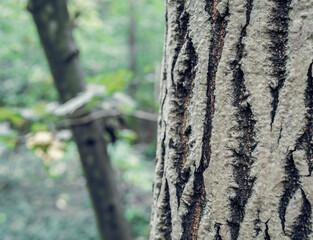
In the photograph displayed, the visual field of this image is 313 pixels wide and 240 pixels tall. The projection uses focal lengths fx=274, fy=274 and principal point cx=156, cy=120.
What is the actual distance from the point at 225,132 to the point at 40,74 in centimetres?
568

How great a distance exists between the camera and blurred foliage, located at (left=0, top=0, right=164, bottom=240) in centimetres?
134

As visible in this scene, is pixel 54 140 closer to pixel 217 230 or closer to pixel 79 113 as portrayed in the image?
pixel 79 113

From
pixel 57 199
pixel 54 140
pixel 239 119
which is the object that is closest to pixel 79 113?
pixel 54 140

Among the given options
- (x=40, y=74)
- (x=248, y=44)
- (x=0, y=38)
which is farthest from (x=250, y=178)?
(x=40, y=74)

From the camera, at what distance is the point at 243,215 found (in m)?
0.40

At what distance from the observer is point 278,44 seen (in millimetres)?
366

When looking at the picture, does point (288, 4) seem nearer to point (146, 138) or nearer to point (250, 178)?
point (250, 178)

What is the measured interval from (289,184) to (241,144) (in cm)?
8

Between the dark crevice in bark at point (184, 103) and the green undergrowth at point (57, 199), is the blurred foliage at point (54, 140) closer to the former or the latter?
the green undergrowth at point (57, 199)

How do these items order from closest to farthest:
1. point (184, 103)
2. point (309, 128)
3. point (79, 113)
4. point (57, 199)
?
point (309, 128), point (184, 103), point (79, 113), point (57, 199)

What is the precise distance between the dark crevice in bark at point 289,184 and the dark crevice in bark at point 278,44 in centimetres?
6

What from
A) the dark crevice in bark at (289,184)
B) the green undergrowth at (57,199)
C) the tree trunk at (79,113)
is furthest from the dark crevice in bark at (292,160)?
the green undergrowth at (57,199)

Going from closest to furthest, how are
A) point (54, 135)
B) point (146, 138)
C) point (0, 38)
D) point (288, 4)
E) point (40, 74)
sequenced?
point (288, 4), point (54, 135), point (0, 38), point (40, 74), point (146, 138)

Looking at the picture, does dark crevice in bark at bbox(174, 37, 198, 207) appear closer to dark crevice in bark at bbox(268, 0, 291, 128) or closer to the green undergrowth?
dark crevice in bark at bbox(268, 0, 291, 128)
